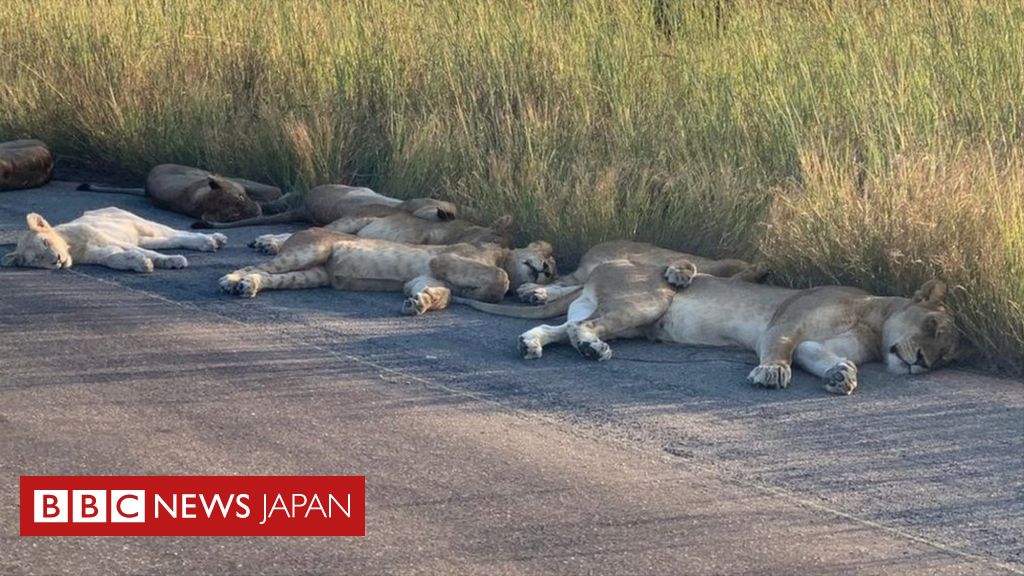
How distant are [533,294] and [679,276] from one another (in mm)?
856

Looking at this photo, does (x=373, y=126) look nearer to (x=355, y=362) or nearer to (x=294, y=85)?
(x=294, y=85)

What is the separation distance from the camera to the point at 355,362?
729cm

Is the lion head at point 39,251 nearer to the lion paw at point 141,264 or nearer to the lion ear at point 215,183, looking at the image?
the lion paw at point 141,264

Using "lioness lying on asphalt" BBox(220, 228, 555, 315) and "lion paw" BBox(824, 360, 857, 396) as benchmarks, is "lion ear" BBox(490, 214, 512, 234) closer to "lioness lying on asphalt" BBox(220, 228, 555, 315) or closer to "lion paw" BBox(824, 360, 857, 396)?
"lioness lying on asphalt" BBox(220, 228, 555, 315)

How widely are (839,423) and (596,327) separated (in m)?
1.53

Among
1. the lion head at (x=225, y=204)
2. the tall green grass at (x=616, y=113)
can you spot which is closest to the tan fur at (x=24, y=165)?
the tall green grass at (x=616, y=113)

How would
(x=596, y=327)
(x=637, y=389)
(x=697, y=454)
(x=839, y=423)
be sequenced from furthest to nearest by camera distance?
1. (x=596, y=327)
2. (x=637, y=389)
3. (x=839, y=423)
4. (x=697, y=454)

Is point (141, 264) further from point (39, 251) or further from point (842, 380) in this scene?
point (842, 380)

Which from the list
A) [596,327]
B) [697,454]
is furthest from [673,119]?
[697,454]

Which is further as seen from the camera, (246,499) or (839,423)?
(839,423)

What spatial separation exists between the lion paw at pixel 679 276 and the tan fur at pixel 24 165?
18.6 feet

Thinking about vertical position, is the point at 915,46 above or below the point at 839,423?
above

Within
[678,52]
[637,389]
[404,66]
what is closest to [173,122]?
[404,66]

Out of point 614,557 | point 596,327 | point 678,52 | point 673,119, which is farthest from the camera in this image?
point 678,52
